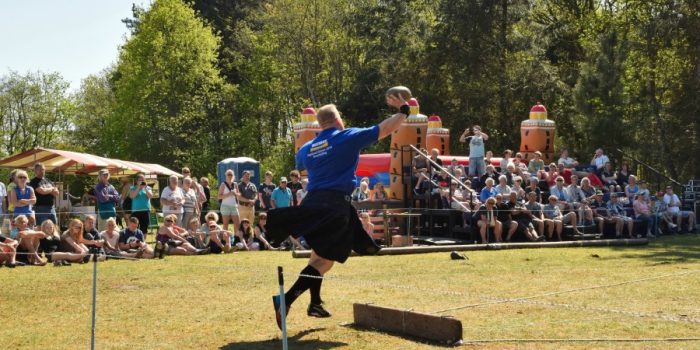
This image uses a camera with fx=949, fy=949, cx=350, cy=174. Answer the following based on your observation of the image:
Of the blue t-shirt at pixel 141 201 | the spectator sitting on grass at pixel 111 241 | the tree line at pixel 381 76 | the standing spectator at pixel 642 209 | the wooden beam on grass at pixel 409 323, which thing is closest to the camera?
the wooden beam on grass at pixel 409 323

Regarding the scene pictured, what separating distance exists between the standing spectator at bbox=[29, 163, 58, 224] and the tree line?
74.6ft

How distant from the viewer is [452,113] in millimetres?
41656

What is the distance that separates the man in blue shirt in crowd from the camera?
7.14 metres

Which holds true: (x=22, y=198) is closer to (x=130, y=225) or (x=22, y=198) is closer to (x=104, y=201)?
(x=130, y=225)

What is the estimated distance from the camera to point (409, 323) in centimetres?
692

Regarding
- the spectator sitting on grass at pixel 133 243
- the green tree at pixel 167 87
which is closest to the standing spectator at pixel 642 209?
the spectator sitting on grass at pixel 133 243

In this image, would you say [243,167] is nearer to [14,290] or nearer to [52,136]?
[14,290]

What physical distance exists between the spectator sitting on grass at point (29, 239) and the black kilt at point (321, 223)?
25.8 feet

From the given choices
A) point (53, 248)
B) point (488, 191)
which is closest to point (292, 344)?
point (53, 248)

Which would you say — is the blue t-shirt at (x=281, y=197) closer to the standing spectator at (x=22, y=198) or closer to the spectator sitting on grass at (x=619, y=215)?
the standing spectator at (x=22, y=198)

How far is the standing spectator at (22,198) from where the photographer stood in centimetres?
1447

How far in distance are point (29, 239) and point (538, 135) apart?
50.0ft

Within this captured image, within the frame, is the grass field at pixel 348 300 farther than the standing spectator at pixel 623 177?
No

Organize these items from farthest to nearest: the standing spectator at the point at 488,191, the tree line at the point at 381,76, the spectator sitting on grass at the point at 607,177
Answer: the tree line at the point at 381,76 < the spectator sitting on grass at the point at 607,177 < the standing spectator at the point at 488,191
